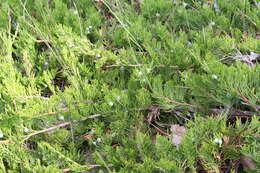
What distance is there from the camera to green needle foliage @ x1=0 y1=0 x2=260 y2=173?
1870mm

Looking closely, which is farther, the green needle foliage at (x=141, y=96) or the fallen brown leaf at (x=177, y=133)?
the fallen brown leaf at (x=177, y=133)

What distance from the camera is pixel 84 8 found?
2.97 meters

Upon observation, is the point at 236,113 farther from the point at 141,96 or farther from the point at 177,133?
the point at 141,96

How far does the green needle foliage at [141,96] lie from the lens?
1870 millimetres

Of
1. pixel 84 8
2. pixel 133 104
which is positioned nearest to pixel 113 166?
pixel 133 104

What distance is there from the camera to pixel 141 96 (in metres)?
2.12

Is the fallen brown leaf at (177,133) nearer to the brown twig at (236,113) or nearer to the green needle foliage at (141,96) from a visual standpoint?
the green needle foliage at (141,96)

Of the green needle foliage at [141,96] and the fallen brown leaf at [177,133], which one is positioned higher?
the green needle foliage at [141,96]

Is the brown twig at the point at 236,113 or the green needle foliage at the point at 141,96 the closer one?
the green needle foliage at the point at 141,96

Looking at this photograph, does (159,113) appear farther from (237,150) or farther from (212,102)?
(237,150)

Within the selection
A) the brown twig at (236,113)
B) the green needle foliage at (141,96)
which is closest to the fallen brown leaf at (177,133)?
the green needle foliage at (141,96)

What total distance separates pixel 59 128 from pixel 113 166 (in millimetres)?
464

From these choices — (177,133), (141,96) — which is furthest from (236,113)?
(141,96)

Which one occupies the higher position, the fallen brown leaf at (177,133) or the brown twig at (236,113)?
the brown twig at (236,113)
